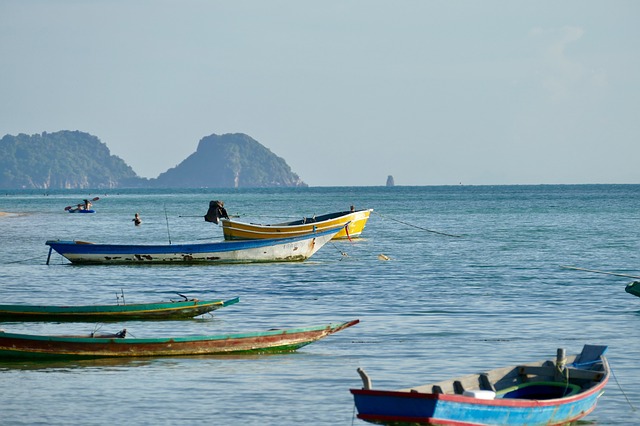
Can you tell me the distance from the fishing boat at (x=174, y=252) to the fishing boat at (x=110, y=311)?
50.6 ft

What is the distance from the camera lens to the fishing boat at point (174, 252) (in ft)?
128

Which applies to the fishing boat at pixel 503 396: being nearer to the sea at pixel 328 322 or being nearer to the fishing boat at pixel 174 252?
the sea at pixel 328 322

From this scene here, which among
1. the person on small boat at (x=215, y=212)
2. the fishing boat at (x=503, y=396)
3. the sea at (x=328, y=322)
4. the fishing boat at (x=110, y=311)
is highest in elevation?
the person on small boat at (x=215, y=212)

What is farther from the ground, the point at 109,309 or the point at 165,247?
the point at 165,247

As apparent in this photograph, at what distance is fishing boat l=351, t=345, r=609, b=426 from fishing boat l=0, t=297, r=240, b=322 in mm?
10129

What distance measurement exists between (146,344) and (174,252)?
21095mm

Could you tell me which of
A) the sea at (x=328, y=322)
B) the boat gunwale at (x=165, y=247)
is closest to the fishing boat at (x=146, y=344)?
the sea at (x=328, y=322)

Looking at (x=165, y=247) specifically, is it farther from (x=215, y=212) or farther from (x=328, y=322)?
(x=328, y=322)

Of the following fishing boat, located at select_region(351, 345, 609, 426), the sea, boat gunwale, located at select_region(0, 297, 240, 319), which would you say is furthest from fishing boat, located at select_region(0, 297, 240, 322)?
fishing boat, located at select_region(351, 345, 609, 426)

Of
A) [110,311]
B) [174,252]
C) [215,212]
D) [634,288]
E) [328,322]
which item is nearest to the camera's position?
[110,311]

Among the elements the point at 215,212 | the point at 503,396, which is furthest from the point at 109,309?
the point at 215,212

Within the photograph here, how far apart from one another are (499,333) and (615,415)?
289 inches

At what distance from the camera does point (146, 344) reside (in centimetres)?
1838

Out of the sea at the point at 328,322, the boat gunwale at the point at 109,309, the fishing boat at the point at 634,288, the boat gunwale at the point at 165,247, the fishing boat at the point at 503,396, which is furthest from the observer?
the boat gunwale at the point at 165,247
